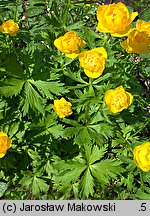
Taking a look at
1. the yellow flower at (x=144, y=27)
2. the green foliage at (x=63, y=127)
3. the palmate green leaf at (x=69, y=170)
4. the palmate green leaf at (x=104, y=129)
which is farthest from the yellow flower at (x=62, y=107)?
the yellow flower at (x=144, y=27)

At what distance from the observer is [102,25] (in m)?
1.97

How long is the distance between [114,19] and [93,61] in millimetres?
211

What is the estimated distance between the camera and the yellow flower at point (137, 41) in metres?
2.02

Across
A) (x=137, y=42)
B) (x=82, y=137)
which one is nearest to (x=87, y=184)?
(x=82, y=137)

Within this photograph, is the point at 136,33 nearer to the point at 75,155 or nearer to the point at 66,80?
the point at 66,80

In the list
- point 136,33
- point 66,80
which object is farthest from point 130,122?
point 136,33

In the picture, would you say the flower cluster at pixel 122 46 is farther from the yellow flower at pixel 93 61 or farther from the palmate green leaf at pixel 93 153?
the palmate green leaf at pixel 93 153

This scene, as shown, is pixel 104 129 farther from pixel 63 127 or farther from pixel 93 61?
pixel 93 61

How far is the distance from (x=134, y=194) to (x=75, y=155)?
0.40 metres

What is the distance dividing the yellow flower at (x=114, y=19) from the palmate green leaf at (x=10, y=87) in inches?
19.8

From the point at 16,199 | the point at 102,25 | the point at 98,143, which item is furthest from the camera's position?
the point at 16,199

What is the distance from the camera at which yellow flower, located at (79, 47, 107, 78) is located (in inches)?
77.2

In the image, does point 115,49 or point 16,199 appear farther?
point 16,199

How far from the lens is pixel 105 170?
7.33ft
